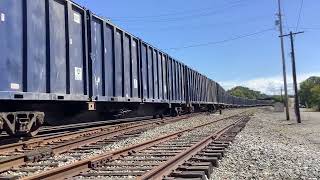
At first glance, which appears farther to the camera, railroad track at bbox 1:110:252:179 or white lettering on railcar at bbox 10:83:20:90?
white lettering on railcar at bbox 10:83:20:90

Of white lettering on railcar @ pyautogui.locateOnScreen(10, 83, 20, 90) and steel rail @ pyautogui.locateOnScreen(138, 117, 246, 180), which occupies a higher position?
white lettering on railcar @ pyautogui.locateOnScreen(10, 83, 20, 90)

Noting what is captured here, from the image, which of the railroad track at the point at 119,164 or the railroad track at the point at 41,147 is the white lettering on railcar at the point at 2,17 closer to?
the railroad track at the point at 41,147

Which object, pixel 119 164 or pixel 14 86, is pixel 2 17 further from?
pixel 119 164

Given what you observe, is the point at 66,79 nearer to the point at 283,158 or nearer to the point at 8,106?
the point at 8,106

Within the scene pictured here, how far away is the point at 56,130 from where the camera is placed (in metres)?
16.5

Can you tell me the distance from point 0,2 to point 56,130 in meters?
7.32

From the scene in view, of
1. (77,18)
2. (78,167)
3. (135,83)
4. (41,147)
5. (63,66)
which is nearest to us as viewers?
(78,167)

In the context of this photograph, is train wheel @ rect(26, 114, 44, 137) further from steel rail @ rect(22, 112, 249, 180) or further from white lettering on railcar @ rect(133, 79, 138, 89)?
white lettering on railcar @ rect(133, 79, 138, 89)

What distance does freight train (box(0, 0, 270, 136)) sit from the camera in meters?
10.5

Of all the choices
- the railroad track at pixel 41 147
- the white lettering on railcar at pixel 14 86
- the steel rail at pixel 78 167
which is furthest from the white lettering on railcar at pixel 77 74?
the steel rail at pixel 78 167

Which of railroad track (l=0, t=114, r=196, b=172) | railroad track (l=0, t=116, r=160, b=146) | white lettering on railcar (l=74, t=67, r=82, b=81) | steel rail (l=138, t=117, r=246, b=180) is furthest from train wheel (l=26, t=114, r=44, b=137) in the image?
steel rail (l=138, t=117, r=246, b=180)

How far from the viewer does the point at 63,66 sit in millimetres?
12836

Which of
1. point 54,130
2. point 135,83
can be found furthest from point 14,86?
point 135,83

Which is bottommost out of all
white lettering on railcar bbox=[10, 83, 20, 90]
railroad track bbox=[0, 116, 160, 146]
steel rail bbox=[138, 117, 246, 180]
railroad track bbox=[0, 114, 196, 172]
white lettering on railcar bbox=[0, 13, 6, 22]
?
steel rail bbox=[138, 117, 246, 180]
